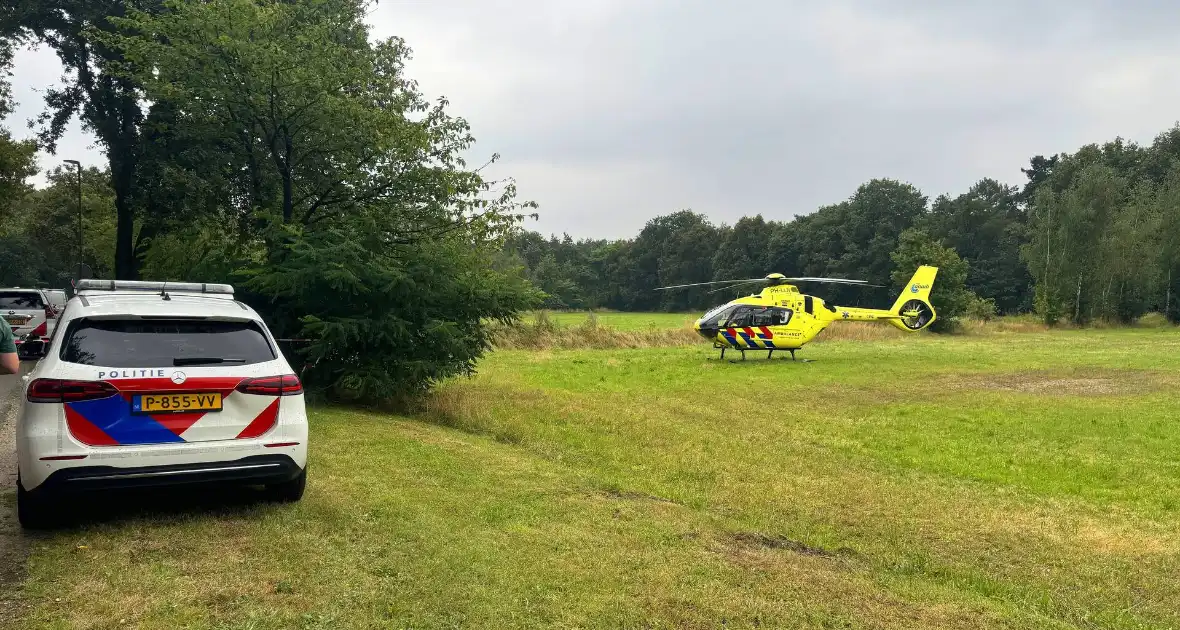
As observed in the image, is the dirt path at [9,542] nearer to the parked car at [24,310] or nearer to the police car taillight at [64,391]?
the police car taillight at [64,391]

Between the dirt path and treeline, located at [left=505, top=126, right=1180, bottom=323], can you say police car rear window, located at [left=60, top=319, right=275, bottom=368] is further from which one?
treeline, located at [left=505, top=126, right=1180, bottom=323]

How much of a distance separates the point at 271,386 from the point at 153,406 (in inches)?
28.5

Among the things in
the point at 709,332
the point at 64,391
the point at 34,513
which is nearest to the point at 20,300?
the point at 34,513

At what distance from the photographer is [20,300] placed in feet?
60.3

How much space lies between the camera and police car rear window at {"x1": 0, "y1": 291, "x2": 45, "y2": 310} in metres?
18.0

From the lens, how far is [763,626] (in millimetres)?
3879

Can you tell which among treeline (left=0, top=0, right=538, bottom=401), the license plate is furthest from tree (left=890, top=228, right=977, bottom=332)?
the license plate

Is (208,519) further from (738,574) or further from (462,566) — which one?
(738,574)

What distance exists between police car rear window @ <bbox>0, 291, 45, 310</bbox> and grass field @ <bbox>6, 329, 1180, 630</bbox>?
12.6 metres

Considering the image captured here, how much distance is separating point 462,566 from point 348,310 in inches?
319

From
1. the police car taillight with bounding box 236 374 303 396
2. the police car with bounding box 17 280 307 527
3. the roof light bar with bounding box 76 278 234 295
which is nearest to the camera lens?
the police car with bounding box 17 280 307 527

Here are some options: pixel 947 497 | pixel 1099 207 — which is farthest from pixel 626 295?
pixel 947 497

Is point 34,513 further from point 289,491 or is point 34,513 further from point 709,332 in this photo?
point 709,332

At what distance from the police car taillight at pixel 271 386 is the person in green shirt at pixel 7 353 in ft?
4.35
